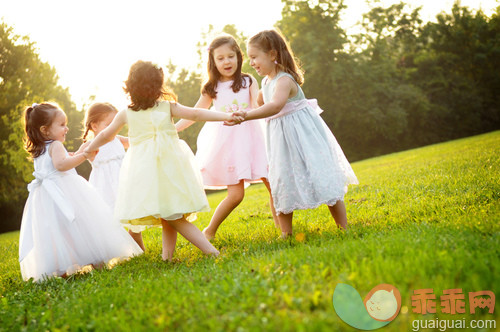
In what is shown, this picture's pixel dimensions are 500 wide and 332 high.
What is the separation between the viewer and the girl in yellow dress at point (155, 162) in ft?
12.7

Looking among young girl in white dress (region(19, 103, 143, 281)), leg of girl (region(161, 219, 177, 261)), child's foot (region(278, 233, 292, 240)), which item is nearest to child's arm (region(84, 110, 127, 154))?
young girl in white dress (region(19, 103, 143, 281))

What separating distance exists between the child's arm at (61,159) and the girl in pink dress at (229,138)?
1136 millimetres

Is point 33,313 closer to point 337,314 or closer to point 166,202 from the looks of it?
point 166,202

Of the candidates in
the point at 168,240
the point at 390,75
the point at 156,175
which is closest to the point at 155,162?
the point at 156,175

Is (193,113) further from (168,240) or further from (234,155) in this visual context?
(168,240)

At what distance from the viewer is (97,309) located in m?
2.80

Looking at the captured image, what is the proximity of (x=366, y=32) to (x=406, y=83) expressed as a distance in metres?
5.22

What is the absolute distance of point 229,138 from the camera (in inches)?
190

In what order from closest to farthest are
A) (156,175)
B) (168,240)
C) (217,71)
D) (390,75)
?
1. (156,175)
2. (168,240)
3. (217,71)
4. (390,75)

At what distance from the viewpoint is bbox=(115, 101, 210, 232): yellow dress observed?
12.6 ft

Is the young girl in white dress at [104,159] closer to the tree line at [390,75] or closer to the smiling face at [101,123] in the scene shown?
the smiling face at [101,123]

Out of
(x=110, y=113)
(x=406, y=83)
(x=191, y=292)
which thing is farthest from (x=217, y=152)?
(x=406, y=83)

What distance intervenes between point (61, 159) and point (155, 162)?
1195mm

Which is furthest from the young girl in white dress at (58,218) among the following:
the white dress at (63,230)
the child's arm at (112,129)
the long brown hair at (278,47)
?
the long brown hair at (278,47)
